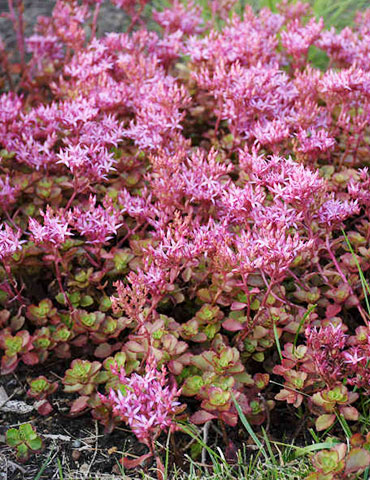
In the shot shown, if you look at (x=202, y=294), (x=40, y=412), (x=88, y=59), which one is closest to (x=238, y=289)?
(x=202, y=294)

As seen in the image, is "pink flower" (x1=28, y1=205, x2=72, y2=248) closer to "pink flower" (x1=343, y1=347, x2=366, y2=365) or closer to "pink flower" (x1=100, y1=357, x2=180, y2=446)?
"pink flower" (x1=100, y1=357, x2=180, y2=446)

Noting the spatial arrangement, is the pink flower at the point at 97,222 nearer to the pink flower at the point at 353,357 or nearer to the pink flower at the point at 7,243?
the pink flower at the point at 7,243

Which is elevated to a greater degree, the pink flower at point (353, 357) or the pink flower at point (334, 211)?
the pink flower at point (334, 211)

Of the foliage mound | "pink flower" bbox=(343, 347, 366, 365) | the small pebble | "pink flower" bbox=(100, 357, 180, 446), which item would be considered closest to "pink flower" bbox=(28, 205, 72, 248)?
the foliage mound

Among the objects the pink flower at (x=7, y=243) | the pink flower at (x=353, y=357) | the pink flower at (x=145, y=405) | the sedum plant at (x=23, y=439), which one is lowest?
the sedum plant at (x=23, y=439)

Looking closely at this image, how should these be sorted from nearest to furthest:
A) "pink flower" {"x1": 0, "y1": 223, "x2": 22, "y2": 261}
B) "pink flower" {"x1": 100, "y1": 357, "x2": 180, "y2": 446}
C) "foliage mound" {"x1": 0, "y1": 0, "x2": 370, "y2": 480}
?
1. "pink flower" {"x1": 100, "y1": 357, "x2": 180, "y2": 446}
2. "foliage mound" {"x1": 0, "y1": 0, "x2": 370, "y2": 480}
3. "pink flower" {"x1": 0, "y1": 223, "x2": 22, "y2": 261}

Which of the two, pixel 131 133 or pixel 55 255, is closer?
pixel 55 255

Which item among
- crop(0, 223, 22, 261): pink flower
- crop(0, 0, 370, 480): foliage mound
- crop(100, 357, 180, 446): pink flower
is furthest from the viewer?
crop(0, 223, 22, 261): pink flower

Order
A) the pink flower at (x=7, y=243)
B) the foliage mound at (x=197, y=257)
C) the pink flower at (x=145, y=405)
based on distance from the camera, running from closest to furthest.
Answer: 1. the pink flower at (x=145, y=405)
2. the foliage mound at (x=197, y=257)
3. the pink flower at (x=7, y=243)

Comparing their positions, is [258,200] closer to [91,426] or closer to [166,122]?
[166,122]

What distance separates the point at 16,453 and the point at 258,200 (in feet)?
3.96

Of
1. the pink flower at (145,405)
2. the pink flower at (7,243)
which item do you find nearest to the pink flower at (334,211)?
the pink flower at (145,405)

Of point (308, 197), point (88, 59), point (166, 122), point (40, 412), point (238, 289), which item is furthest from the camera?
point (88, 59)

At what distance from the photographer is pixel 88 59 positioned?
2900 mm
